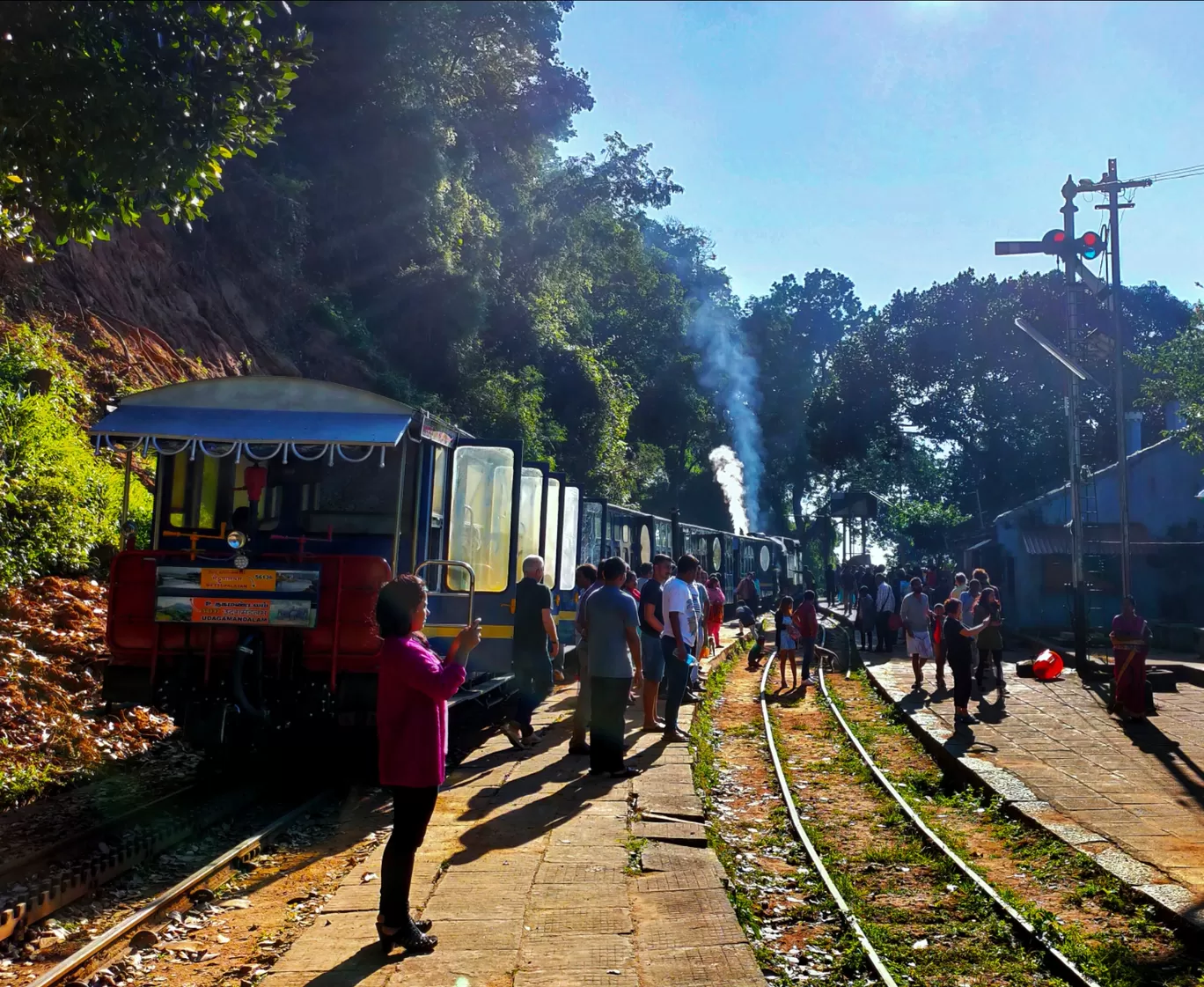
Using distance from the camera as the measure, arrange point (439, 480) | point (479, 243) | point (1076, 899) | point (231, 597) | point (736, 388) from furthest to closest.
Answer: point (736, 388) → point (479, 243) → point (439, 480) → point (231, 597) → point (1076, 899)

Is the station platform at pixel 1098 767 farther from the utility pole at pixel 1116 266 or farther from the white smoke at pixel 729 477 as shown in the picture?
the white smoke at pixel 729 477

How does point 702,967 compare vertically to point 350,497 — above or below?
below

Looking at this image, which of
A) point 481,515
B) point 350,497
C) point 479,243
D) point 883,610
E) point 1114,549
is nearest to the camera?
point 350,497

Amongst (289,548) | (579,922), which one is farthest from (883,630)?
(579,922)

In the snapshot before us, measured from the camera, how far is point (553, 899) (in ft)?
21.7

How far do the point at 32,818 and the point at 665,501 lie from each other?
52.5 metres

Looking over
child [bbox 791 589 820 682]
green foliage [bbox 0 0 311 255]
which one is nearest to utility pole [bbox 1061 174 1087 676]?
child [bbox 791 589 820 682]

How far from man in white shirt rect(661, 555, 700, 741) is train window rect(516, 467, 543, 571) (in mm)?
2461

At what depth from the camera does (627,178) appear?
49344 millimetres

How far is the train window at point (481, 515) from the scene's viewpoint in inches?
434

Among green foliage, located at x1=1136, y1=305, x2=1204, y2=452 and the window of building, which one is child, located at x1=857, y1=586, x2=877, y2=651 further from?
the window of building

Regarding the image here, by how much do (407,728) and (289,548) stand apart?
15.4ft

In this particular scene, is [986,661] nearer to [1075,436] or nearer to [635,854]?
[1075,436]

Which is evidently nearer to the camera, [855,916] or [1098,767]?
[855,916]
